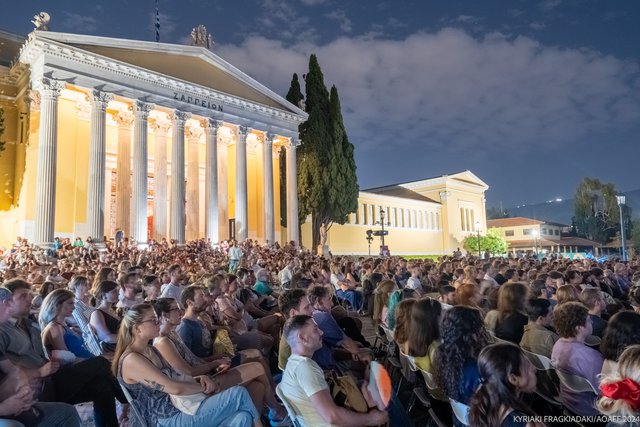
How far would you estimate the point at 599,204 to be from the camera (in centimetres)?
6038

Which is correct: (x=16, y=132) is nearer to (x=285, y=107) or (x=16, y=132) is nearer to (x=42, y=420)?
(x=285, y=107)

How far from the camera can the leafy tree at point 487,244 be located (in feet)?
180

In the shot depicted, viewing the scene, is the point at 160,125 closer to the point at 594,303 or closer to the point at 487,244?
the point at 594,303

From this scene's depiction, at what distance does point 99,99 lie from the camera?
810 inches

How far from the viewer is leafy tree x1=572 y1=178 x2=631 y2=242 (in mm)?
59125

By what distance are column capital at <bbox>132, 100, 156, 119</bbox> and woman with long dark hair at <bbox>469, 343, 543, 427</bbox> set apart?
22.6 m

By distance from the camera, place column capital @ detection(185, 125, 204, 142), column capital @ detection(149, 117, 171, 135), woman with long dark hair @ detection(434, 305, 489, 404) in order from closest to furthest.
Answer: woman with long dark hair @ detection(434, 305, 489, 404), column capital @ detection(149, 117, 171, 135), column capital @ detection(185, 125, 204, 142)

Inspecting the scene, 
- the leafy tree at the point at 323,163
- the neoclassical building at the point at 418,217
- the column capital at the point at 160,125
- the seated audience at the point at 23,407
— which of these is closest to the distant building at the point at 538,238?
the neoclassical building at the point at 418,217

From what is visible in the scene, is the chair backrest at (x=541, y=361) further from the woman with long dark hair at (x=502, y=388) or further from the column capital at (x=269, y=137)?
the column capital at (x=269, y=137)

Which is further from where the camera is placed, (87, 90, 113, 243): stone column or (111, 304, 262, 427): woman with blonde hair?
(87, 90, 113, 243): stone column

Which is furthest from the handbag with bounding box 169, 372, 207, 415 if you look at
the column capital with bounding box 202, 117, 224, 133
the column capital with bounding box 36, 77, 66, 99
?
the column capital with bounding box 202, 117, 224, 133

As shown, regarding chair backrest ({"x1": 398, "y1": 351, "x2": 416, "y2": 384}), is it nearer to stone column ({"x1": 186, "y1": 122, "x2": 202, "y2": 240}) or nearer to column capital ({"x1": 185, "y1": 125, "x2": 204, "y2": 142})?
stone column ({"x1": 186, "y1": 122, "x2": 202, "y2": 240})

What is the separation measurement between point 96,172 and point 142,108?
4236mm

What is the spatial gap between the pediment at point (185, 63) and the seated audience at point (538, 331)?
21838mm
